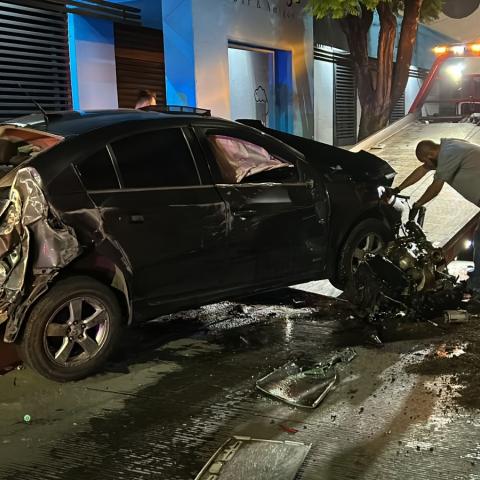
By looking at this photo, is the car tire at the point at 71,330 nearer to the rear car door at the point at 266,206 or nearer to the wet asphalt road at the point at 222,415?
the wet asphalt road at the point at 222,415

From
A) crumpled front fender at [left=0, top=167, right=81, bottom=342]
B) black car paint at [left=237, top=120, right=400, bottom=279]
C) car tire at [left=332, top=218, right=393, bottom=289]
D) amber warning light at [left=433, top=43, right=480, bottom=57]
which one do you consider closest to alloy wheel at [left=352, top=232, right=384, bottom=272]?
car tire at [left=332, top=218, right=393, bottom=289]

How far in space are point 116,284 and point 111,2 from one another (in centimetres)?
735

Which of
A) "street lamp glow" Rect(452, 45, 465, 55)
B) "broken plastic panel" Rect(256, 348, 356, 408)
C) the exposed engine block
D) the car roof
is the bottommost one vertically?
"broken plastic panel" Rect(256, 348, 356, 408)

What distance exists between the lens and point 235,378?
390 centimetres

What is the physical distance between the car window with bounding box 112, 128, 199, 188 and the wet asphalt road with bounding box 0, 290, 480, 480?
1.28 meters

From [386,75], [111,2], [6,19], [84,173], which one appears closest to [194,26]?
[111,2]

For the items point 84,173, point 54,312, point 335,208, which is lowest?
point 54,312

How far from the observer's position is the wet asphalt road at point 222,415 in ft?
9.36

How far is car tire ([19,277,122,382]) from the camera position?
11.6ft

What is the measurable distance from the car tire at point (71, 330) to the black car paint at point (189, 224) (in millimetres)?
91

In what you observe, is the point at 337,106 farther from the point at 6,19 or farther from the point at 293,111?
the point at 6,19

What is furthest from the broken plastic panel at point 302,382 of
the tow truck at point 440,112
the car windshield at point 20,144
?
the tow truck at point 440,112

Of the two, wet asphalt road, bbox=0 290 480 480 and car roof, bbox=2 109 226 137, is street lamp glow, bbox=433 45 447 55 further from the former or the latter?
car roof, bbox=2 109 226 137

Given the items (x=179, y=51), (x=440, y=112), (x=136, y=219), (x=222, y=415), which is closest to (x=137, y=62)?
(x=179, y=51)
